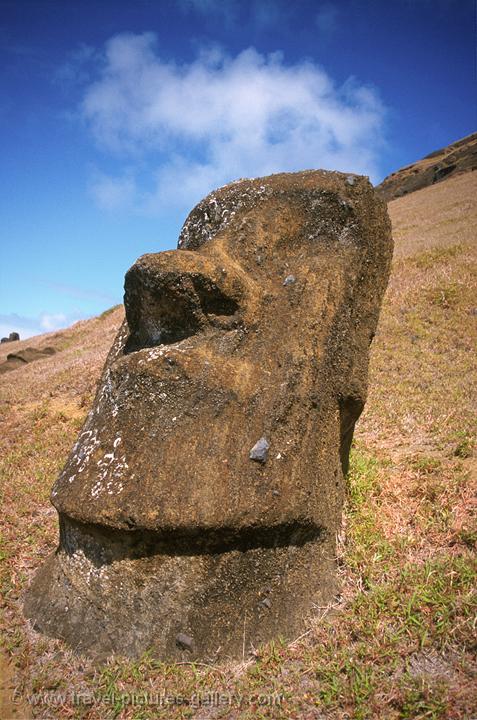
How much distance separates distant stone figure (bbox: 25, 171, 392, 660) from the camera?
3264 mm

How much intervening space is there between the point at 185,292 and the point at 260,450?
1.33 metres

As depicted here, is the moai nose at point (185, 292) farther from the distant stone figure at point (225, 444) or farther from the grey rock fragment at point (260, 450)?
the grey rock fragment at point (260, 450)

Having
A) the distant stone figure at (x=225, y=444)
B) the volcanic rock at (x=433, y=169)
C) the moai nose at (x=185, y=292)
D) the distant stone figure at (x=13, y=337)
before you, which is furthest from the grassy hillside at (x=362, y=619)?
the volcanic rock at (x=433, y=169)

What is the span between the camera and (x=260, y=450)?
3.37 meters

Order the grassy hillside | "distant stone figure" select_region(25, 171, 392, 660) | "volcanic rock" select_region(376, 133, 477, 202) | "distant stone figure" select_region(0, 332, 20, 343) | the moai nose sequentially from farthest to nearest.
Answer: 1. "volcanic rock" select_region(376, 133, 477, 202)
2. "distant stone figure" select_region(0, 332, 20, 343)
3. the moai nose
4. "distant stone figure" select_region(25, 171, 392, 660)
5. the grassy hillside

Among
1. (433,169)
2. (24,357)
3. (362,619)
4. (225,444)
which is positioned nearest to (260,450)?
(225,444)

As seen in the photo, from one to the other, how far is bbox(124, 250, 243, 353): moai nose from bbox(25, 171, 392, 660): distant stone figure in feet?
0.04

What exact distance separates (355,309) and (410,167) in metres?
70.3

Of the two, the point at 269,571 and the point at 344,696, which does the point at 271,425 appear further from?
the point at 344,696

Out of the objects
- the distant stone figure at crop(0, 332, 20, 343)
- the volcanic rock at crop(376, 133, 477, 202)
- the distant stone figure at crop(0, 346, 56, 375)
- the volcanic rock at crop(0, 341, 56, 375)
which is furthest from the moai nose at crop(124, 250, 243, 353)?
the volcanic rock at crop(376, 133, 477, 202)

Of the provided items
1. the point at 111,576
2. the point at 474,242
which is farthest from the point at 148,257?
the point at 474,242

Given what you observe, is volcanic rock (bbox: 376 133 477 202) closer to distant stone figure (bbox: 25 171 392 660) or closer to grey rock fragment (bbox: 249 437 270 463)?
distant stone figure (bbox: 25 171 392 660)

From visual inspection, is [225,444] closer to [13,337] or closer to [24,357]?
[24,357]

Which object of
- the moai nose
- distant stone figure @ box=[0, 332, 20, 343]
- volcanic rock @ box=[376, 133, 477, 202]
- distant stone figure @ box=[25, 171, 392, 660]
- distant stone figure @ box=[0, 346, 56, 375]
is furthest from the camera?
volcanic rock @ box=[376, 133, 477, 202]
